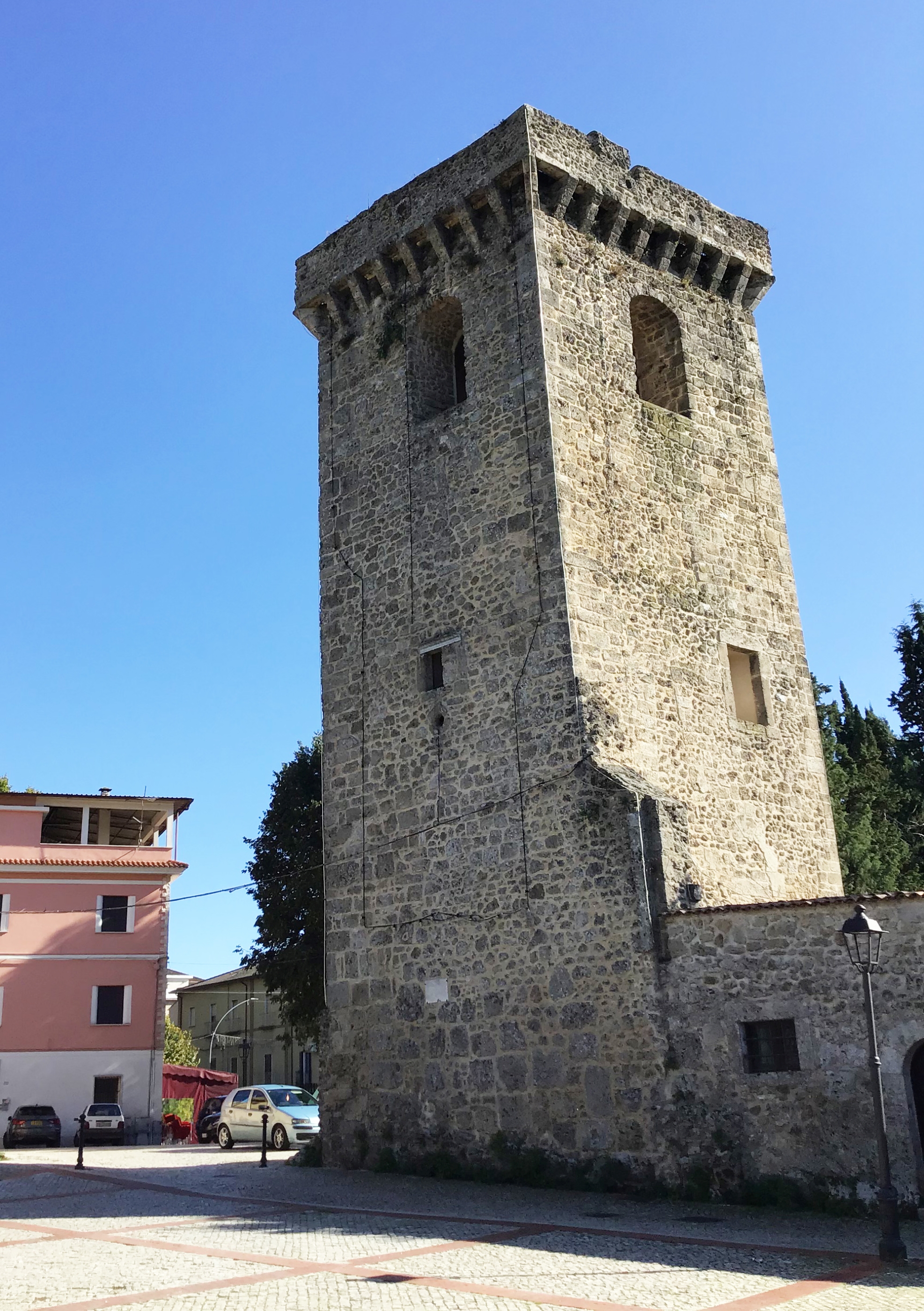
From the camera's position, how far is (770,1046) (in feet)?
39.0

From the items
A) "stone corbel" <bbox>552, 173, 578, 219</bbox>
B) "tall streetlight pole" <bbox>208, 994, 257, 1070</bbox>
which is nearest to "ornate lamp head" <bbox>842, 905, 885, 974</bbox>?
"stone corbel" <bbox>552, 173, 578, 219</bbox>

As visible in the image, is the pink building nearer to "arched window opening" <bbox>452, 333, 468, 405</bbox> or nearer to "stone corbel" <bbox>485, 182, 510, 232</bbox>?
"arched window opening" <bbox>452, 333, 468, 405</bbox>

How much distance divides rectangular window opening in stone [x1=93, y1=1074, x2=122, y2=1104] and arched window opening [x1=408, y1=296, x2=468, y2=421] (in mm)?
21082

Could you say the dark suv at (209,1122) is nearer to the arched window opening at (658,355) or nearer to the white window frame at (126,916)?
the white window frame at (126,916)

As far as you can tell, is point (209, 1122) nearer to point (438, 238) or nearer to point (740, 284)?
point (438, 238)

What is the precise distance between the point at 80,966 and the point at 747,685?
844 inches

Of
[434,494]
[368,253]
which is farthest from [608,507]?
[368,253]

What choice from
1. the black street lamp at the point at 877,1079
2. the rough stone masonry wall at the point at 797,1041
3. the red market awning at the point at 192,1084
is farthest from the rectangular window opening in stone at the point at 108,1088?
the black street lamp at the point at 877,1079

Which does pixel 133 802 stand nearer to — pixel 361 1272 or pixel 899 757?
pixel 899 757

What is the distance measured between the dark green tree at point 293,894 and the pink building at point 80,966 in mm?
4813

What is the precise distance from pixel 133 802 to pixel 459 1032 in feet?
69.6

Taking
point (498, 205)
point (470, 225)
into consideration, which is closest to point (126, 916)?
point (470, 225)

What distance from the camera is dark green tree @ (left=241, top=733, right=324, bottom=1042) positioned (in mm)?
26531

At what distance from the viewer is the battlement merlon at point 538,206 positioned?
1702 cm
